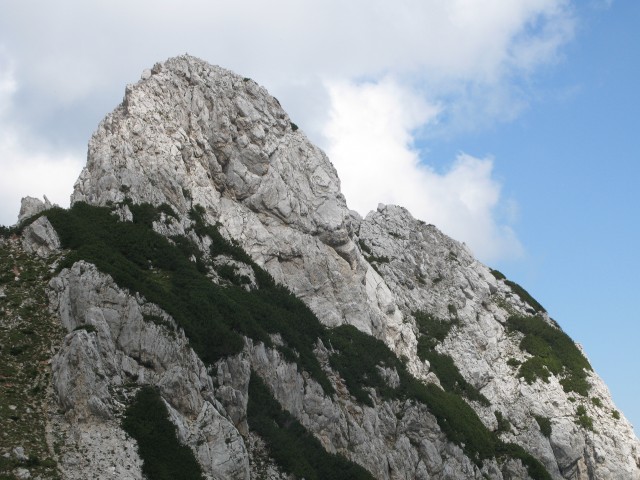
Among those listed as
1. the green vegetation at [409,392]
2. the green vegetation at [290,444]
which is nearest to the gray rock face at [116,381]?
the green vegetation at [290,444]

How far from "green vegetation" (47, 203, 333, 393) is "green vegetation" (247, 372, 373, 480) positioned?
395 centimetres

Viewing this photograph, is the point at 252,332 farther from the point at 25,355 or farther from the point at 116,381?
the point at 25,355

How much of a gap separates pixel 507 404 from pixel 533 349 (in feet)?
32.3

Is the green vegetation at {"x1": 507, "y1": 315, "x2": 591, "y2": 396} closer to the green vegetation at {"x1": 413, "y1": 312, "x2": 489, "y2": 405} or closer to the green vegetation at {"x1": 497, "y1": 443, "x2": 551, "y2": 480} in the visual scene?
the green vegetation at {"x1": 413, "y1": 312, "x2": 489, "y2": 405}

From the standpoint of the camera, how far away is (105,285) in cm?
5403

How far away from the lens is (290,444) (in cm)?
5909

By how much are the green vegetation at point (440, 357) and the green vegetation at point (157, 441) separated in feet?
148

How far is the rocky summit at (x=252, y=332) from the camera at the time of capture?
1957 inches

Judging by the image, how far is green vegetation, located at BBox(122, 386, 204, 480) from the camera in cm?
4750

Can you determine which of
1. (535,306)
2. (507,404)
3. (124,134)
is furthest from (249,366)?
(535,306)

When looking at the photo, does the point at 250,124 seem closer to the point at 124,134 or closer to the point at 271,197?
the point at 271,197

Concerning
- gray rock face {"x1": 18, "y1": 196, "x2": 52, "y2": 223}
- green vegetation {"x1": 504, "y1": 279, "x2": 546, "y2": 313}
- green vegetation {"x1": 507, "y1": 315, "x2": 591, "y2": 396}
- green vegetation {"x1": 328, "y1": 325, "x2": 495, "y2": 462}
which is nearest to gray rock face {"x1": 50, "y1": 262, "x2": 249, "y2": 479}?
gray rock face {"x1": 18, "y1": 196, "x2": 52, "y2": 223}

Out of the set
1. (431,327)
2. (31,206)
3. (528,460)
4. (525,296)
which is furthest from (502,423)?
(31,206)

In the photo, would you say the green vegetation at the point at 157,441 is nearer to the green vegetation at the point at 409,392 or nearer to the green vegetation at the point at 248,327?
the green vegetation at the point at 248,327
